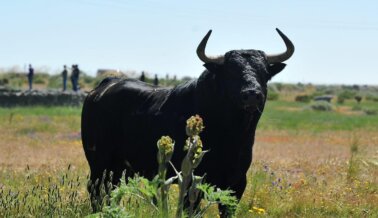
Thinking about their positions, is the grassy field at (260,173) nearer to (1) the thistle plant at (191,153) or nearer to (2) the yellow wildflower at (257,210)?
(2) the yellow wildflower at (257,210)

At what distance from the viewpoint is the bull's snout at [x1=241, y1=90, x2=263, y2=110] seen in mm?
6543

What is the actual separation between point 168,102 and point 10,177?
407 centimetres

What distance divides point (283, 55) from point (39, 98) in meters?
27.4

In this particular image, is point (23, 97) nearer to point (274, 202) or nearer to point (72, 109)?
point (72, 109)

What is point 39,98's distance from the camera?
111 ft

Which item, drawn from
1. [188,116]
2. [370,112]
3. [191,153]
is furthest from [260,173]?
[370,112]

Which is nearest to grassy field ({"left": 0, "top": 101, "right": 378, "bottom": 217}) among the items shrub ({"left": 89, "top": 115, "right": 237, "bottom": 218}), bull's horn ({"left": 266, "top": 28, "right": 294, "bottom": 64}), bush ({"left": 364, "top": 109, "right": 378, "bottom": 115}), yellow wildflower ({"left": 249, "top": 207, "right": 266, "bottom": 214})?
yellow wildflower ({"left": 249, "top": 207, "right": 266, "bottom": 214})

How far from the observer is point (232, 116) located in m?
7.14

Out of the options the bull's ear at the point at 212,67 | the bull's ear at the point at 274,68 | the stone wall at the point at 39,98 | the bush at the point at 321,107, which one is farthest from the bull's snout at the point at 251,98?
the bush at the point at 321,107

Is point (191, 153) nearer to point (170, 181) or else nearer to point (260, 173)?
point (170, 181)

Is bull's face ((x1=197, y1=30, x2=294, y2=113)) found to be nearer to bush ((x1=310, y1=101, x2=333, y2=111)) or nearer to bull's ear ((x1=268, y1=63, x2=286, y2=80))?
bull's ear ((x1=268, y1=63, x2=286, y2=80))

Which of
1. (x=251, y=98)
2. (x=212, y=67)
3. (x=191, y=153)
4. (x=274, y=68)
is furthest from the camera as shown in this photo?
(x=274, y=68)

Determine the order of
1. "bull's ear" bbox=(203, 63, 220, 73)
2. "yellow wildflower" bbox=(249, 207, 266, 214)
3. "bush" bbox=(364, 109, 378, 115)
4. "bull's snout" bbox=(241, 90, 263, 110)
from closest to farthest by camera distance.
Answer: "bull's snout" bbox=(241, 90, 263, 110), "bull's ear" bbox=(203, 63, 220, 73), "yellow wildflower" bbox=(249, 207, 266, 214), "bush" bbox=(364, 109, 378, 115)

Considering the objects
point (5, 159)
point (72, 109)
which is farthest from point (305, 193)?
point (72, 109)
